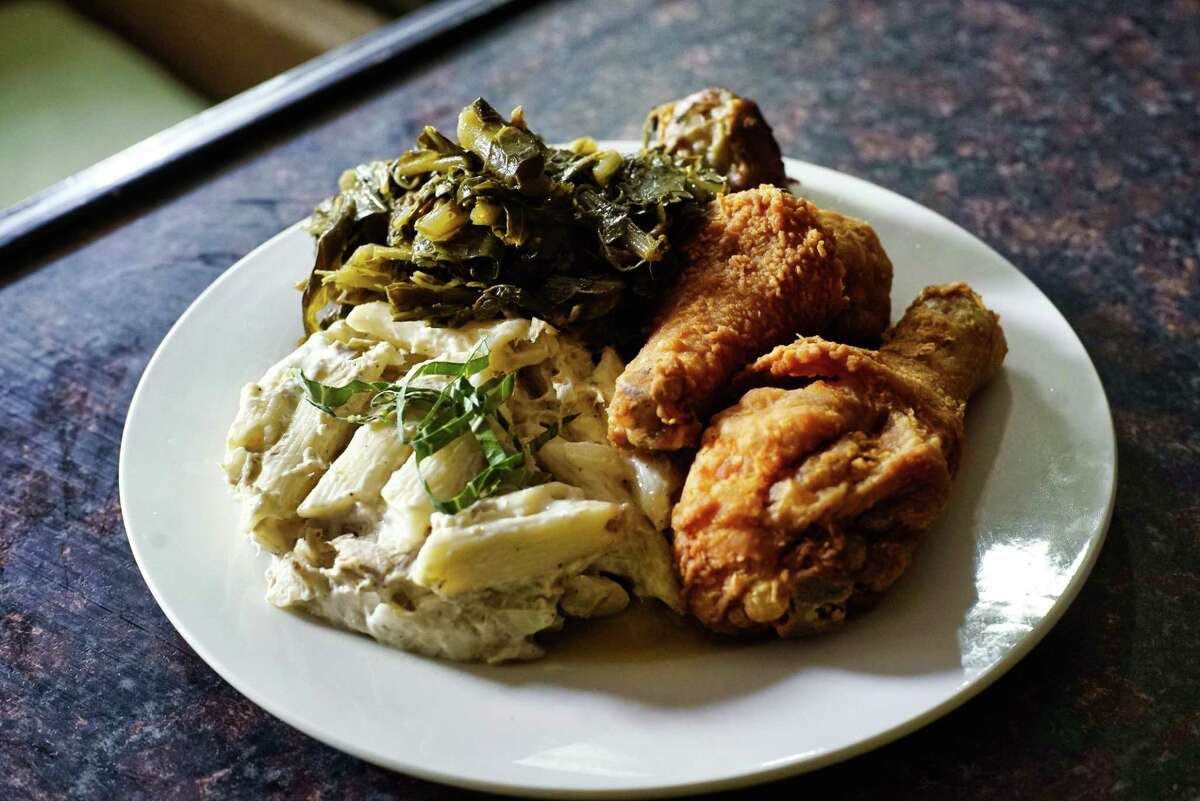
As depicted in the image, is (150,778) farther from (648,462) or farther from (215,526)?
(648,462)

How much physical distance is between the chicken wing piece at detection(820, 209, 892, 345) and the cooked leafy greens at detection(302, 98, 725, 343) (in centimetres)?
37

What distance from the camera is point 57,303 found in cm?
357

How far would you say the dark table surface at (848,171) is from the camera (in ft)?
7.12

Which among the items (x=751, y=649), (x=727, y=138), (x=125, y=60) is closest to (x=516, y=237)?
(x=727, y=138)

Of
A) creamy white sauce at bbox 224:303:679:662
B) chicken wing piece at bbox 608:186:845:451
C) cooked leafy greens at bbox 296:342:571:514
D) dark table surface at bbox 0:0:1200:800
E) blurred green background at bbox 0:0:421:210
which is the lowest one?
blurred green background at bbox 0:0:421:210

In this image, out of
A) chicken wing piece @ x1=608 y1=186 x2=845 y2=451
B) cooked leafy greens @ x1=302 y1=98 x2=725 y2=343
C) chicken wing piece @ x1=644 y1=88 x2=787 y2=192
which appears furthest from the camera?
chicken wing piece @ x1=644 y1=88 x2=787 y2=192

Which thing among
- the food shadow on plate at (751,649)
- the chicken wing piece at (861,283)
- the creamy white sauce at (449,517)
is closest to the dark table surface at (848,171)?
the food shadow on plate at (751,649)

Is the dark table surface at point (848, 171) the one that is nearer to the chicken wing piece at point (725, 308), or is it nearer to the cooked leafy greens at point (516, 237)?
the chicken wing piece at point (725, 308)

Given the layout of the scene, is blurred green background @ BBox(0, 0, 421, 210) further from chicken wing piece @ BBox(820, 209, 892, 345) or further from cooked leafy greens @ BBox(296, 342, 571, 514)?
chicken wing piece @ BBox(820, 209, 892, 345)

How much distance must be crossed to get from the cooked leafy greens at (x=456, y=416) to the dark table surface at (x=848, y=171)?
0.60m

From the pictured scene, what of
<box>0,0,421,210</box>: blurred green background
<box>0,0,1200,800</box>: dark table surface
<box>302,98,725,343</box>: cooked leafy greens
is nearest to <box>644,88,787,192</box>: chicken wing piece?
<box>302,98,725,343</box>: cooked leafy greens

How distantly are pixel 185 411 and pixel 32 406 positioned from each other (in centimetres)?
75

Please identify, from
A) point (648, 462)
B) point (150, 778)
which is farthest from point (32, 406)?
point (648, 462)

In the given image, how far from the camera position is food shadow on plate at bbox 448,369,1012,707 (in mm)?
2066
